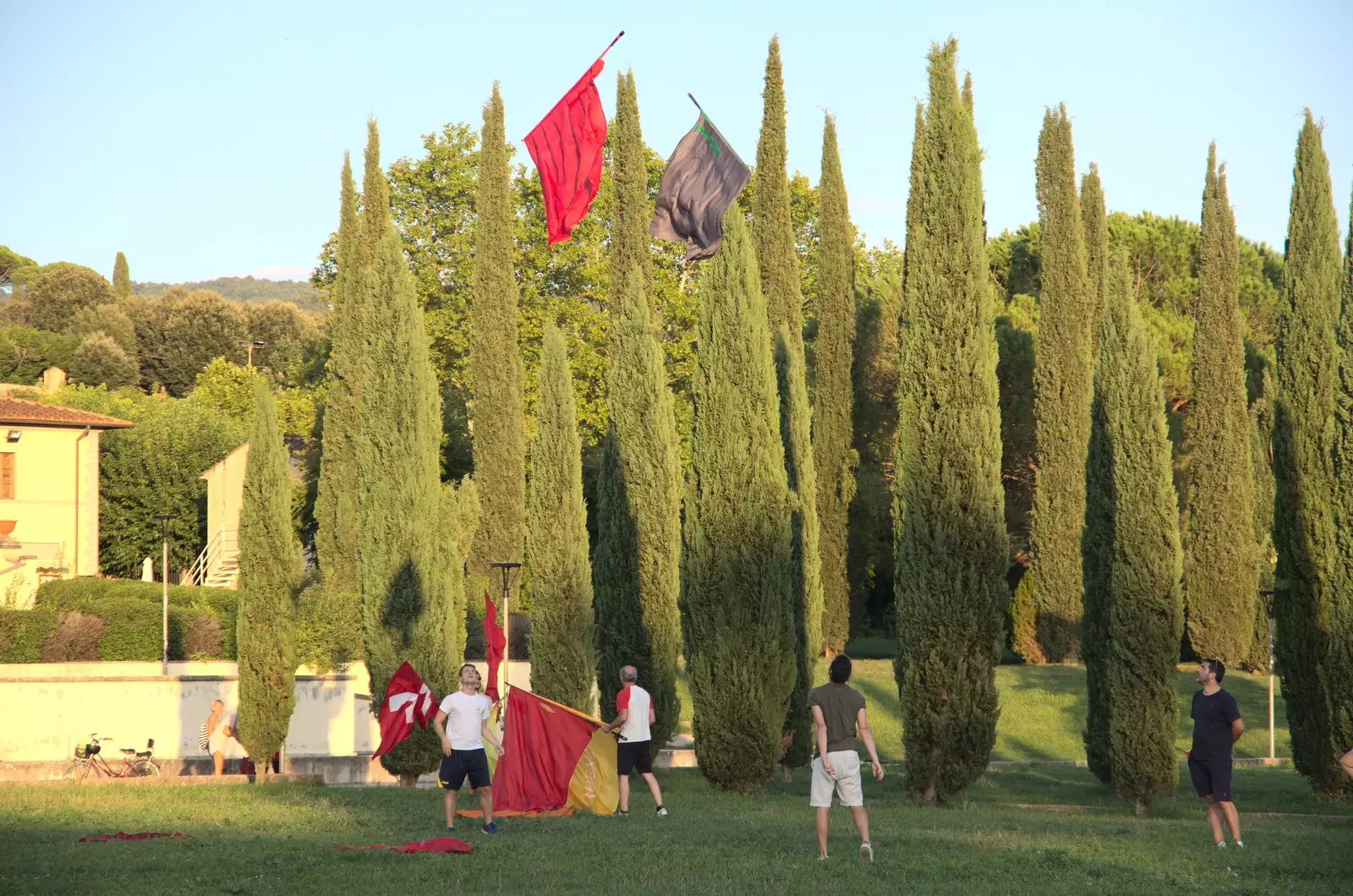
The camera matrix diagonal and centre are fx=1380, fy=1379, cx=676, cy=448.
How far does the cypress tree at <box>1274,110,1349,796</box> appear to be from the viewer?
56.2 feet

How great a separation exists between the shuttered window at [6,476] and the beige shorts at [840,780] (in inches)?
1280

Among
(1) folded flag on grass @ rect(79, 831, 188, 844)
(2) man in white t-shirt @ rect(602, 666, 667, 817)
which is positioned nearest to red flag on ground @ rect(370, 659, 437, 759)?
(2) man in white t-shirt @ rect(602, 666, 667, 817)

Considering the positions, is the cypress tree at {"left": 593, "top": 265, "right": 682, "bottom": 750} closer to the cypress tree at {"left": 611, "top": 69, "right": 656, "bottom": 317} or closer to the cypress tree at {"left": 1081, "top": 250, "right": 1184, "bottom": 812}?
the cypress tree at {"left": 1081, "top": 250, "right": 1184, "bottom": 812}

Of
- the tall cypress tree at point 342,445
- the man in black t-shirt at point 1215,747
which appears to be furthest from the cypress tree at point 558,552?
the tall cypress tree at point 342,445

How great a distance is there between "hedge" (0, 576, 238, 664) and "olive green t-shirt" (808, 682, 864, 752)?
22281mm

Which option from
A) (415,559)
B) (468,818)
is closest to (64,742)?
(415,559)

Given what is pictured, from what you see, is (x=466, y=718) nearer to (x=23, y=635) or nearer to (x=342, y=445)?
(x=23, y=635)

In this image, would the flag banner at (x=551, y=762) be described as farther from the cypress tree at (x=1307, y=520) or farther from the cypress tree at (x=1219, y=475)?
the cypress tree at (x=1219, y=475)

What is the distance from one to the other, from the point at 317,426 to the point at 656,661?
27.6 meters

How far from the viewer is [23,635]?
2808 cm

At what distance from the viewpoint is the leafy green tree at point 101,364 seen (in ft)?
242

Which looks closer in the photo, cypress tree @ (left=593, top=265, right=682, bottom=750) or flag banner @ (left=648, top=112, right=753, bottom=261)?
cypress tree @ (left=593, top=265, right=682, bottom=750)

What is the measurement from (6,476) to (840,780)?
108ft

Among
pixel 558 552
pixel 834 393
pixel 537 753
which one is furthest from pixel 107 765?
pixel 834 393
